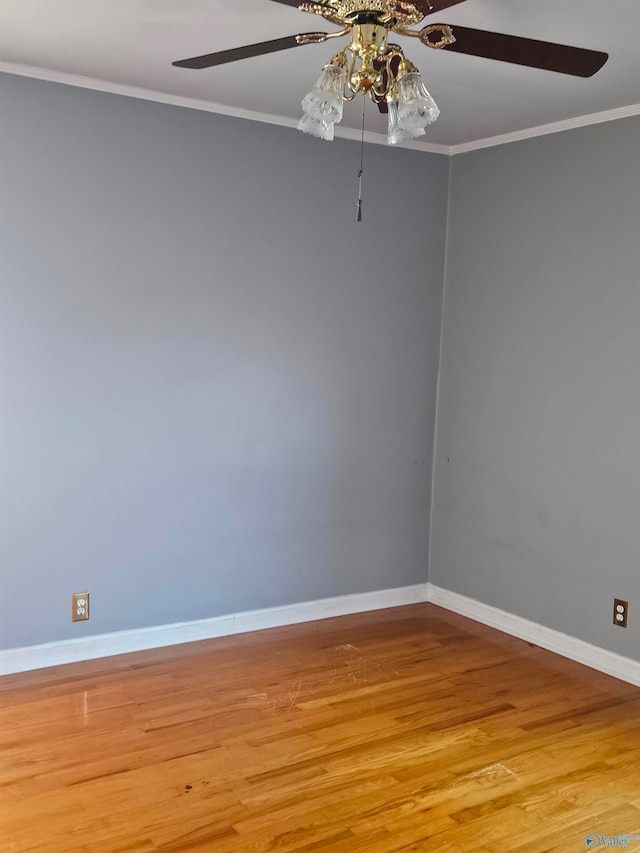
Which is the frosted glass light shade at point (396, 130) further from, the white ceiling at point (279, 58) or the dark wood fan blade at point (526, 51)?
the white ceiling at point (279, 58)

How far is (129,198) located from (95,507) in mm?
1280

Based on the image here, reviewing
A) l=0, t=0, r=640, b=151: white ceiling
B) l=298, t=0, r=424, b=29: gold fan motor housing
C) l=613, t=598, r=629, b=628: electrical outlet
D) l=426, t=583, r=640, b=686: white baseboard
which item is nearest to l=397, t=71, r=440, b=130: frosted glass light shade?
l=298, t=0, r=424, b=29: gold fan motor housing

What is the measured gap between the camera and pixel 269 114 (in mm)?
3744

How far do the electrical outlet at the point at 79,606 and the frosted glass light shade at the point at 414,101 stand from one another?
242cm

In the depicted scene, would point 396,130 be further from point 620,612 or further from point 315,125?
point 620,612

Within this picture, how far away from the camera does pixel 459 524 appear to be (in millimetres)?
4328

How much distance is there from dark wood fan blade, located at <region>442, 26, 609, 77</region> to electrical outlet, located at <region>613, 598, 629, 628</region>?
2.29m

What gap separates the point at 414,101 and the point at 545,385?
221cm

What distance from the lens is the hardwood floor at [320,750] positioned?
7.68 feet

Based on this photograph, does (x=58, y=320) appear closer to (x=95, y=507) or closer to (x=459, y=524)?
(x=95, y=507)

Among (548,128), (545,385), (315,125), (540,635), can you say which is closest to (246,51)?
(315,125)

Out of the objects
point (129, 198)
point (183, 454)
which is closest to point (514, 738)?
point (183, 454)

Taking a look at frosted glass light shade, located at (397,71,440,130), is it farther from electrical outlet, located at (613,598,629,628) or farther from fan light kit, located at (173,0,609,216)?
electrical outlet, located at (613,598,629,628)
